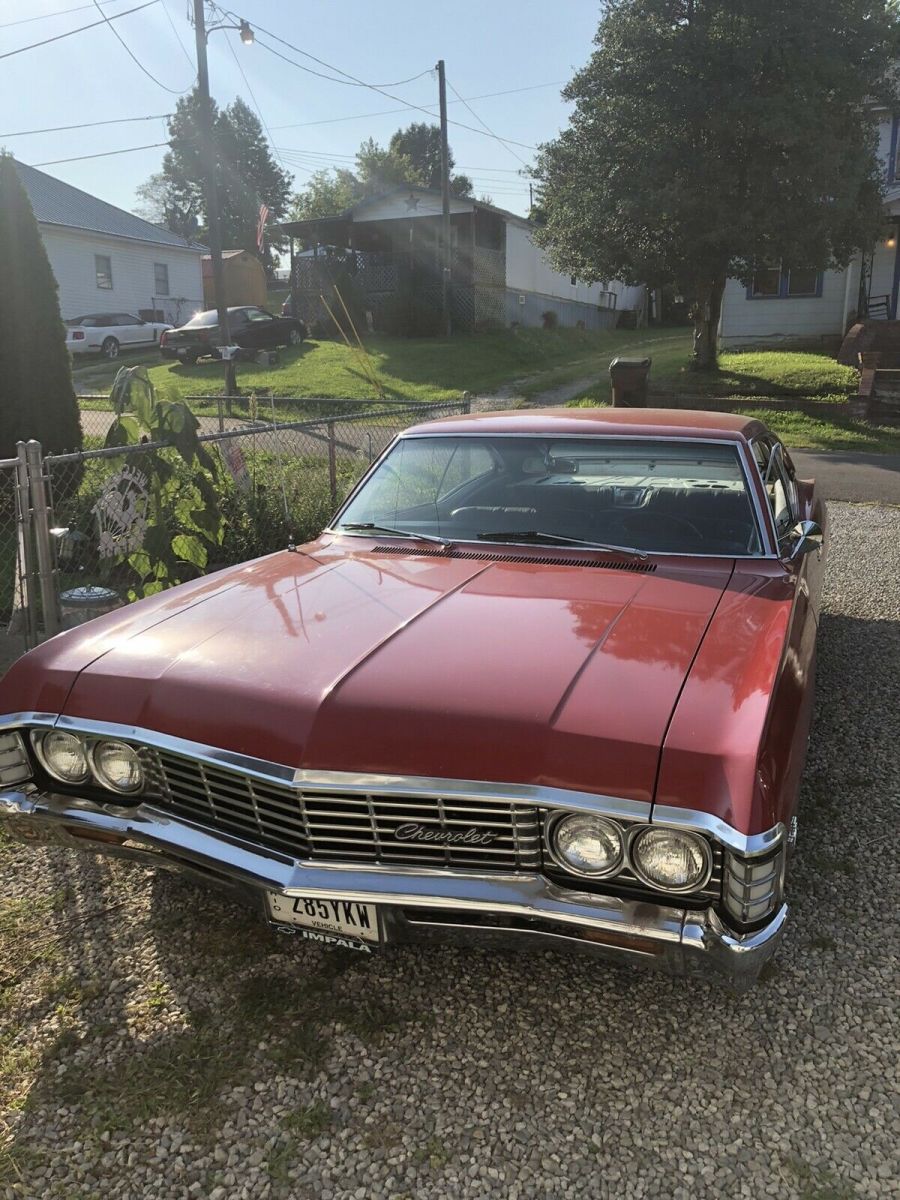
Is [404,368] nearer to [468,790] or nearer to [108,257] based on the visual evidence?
[108,257]

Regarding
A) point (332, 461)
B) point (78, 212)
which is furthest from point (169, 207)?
point (332, 461)

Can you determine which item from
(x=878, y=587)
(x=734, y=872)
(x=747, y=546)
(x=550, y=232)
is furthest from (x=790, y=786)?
(x=550, y=232)

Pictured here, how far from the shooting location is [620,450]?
3877 mm

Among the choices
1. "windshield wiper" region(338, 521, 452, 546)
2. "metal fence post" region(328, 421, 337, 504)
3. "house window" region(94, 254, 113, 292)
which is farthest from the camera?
"house window" region(94, 254, 113, 292)

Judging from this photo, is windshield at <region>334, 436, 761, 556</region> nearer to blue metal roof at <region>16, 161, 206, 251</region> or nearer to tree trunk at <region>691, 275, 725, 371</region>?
tree trunk at <region>691, 275, 725, 371</region>

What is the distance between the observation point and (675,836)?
6.81ft

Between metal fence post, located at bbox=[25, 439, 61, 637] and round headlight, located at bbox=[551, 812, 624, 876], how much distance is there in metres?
3.72

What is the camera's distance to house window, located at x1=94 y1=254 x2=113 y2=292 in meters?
30.3

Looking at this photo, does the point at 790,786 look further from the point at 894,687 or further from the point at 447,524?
the point at 894,687

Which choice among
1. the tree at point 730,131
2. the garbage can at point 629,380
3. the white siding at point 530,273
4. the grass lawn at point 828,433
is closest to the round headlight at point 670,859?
the grass lawn at point 828,433

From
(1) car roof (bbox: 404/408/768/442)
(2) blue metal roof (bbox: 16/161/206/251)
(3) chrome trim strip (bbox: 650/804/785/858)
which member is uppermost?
(2) blue metal roof (bbox: 16/161/206/251)

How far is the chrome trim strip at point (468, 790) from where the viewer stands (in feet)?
6.56

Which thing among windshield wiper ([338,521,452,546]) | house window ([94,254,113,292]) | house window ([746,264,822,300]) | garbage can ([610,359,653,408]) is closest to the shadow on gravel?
windshield wiper ([338,521,452,546])

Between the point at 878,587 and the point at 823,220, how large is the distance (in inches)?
458
